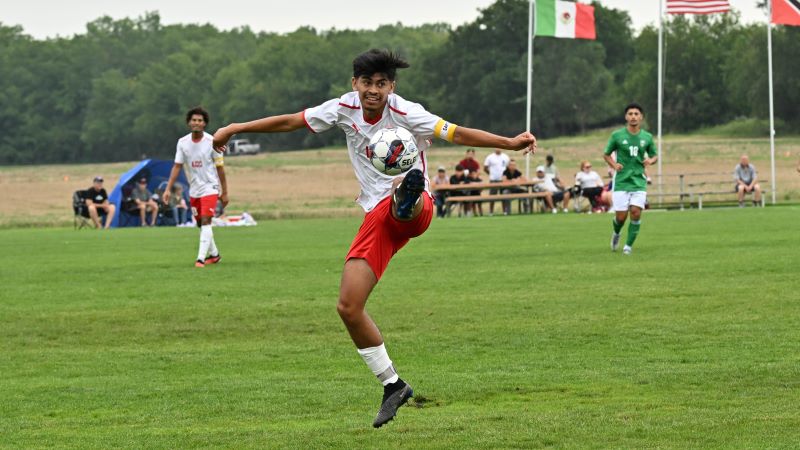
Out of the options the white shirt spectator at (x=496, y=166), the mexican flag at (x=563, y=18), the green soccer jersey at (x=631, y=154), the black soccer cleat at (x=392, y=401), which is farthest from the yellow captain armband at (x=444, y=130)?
the mexican flag at (x=563, y=18)

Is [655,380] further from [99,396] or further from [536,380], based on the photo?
[99,396]

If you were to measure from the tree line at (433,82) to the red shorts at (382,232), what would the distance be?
9835 centimetres

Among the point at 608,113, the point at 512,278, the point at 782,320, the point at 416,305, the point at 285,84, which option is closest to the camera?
the point at 782,320

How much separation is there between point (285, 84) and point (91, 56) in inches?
1755

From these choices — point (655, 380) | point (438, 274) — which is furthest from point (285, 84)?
A: point (655, 380)

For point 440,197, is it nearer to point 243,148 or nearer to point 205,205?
point 205,205

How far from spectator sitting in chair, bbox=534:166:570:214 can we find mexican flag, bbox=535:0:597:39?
5.00 metres

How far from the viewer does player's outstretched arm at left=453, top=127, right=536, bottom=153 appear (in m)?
8.45

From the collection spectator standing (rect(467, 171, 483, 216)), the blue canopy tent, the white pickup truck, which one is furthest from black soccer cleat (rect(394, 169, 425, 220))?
the white pickup truck

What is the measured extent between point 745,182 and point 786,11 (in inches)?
205

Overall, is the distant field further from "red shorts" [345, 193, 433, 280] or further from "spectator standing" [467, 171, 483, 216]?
"red shorts" [345, 193, 433, 280]

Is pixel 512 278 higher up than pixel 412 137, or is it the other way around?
pixel 412 137

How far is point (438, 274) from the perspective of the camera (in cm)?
1920

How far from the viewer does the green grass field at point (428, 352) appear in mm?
8422
